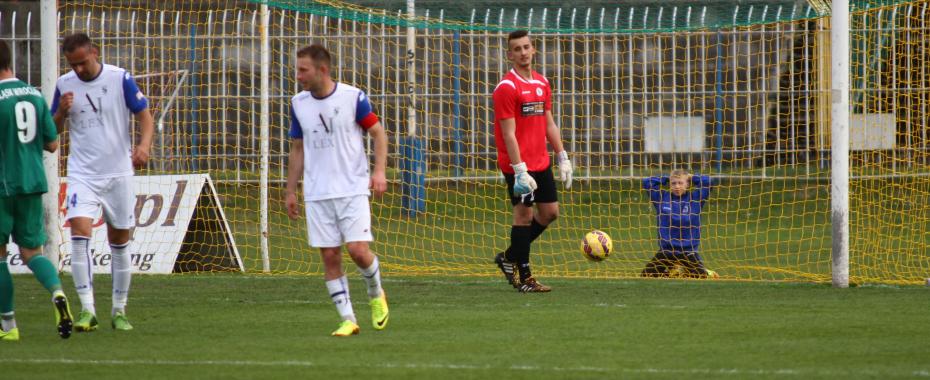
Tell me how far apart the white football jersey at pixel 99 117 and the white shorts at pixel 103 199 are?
0.16 feet

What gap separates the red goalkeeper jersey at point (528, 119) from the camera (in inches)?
412

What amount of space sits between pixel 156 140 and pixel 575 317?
11646 millimetres

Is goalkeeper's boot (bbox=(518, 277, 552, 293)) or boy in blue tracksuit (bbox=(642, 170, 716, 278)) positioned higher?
boy in blue tracksuit (bbox=(642, 170, 716, 278))

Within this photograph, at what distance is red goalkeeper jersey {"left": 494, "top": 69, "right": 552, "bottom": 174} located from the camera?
10461 mm

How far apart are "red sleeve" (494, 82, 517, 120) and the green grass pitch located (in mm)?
1390

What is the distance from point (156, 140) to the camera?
19203 millimetres

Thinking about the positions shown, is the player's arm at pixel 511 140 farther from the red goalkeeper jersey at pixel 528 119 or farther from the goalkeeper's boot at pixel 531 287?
the goalkeeper's boot at pixel 531 287

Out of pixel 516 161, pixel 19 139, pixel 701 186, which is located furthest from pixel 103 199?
pixel 701 186

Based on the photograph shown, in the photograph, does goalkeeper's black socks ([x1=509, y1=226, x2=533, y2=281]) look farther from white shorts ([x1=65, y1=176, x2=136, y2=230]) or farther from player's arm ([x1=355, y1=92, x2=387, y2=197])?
white shorts ([x1=65, y1=176, x2=136, y2=230])

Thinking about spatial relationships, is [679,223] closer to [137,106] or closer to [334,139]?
[334,139]

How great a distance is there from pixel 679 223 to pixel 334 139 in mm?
Answer: 5319

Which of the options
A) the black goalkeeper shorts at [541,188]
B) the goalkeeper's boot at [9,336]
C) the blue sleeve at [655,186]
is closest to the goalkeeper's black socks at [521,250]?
the black goalkeeper shorts at [541,188]

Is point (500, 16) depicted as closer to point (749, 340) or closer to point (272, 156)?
point (272, 156)

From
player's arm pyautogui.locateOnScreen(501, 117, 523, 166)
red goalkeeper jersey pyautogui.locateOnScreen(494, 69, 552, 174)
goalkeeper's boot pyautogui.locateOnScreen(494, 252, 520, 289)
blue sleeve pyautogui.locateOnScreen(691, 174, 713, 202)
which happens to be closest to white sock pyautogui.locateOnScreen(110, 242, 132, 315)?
player's arm pyautogui.locateOnScreen(501, 117, 523, 166)
